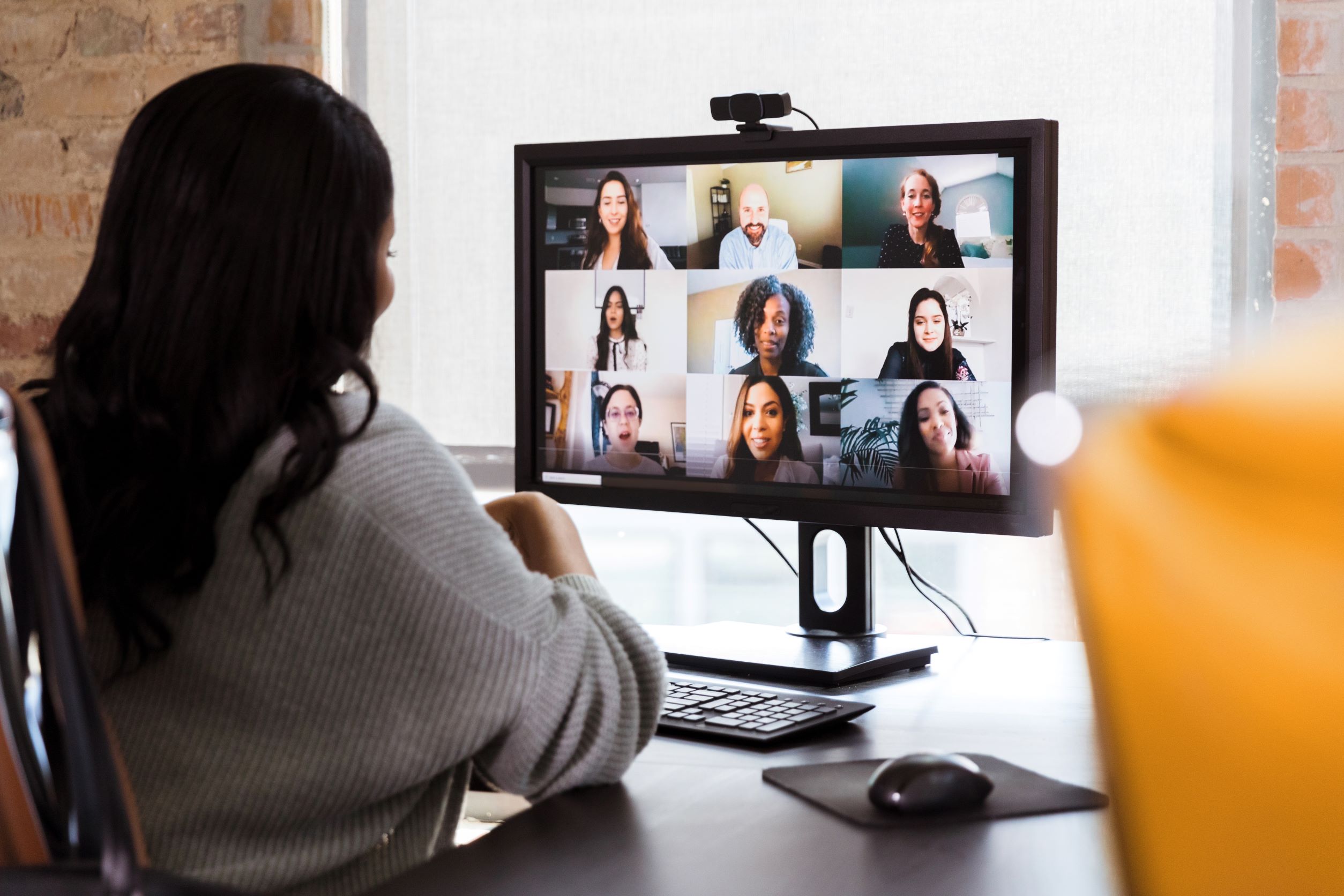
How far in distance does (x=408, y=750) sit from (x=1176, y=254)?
1282 millimetres

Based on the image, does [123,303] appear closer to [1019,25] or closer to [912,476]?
[912,476]

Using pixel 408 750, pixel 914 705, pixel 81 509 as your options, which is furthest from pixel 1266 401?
pixel 914 705

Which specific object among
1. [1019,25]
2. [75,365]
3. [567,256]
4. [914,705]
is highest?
[1019,25]

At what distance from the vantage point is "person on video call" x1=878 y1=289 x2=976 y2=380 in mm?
1284

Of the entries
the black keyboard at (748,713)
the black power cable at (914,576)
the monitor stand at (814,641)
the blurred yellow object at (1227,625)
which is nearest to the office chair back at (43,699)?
the blurred yellow object at (1227,625)

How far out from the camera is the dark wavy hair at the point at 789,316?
1339mm

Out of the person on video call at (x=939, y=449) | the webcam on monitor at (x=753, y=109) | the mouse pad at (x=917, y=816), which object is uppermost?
the webcam on monitor at (x=753, y=109)

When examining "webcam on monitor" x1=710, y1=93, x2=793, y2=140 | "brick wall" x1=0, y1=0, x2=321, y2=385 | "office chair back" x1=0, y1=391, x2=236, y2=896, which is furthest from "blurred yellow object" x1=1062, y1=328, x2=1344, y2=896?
"brick wall" x1=0, y1=0, x2=321, y2=385

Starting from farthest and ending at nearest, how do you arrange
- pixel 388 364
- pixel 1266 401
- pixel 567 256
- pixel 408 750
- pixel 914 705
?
pixel 388 364 < pixel 567 256 < pixel 914 705 < pixel 408 750 < pixel 1266 401

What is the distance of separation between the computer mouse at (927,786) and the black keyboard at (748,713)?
7.0 inches

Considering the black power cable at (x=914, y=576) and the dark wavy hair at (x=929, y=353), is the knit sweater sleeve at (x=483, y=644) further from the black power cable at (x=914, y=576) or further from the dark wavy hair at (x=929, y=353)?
the black power cable at (x=914, y=576)

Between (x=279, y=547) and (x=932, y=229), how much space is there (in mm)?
760

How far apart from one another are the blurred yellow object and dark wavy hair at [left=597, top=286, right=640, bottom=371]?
1260mm

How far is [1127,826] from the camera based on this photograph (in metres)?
0.17
